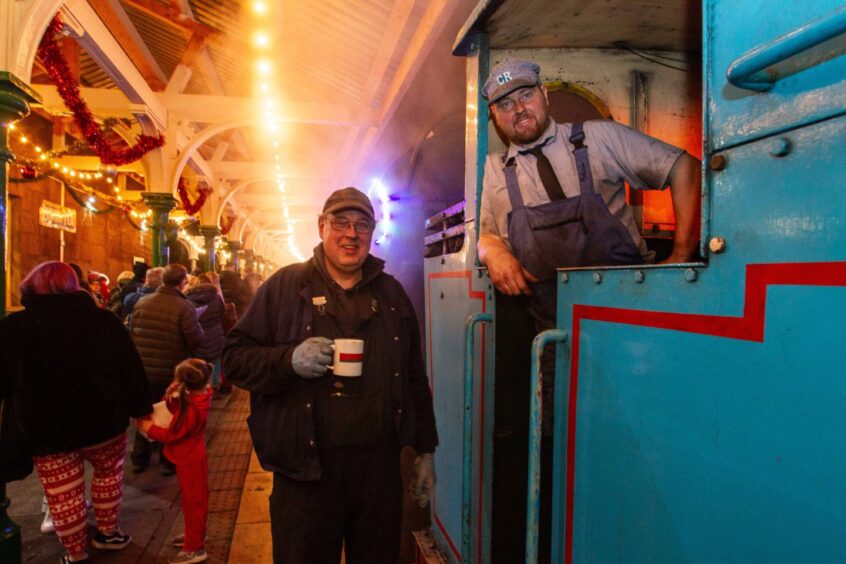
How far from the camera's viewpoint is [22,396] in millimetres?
3066

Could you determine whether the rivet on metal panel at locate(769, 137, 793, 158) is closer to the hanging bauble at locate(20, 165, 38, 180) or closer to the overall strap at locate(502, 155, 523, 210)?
the overall strap at locate(502, 155, 523, 210)

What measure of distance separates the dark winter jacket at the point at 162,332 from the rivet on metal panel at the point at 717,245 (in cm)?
492

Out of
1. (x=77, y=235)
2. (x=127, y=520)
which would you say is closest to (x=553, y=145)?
(x=127, y=520)

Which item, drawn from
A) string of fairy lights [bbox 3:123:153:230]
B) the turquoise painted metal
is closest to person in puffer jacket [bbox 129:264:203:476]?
the turquoise painted metal

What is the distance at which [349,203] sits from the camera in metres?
2.20

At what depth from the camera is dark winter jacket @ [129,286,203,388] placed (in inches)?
189

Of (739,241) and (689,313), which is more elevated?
(739,241)

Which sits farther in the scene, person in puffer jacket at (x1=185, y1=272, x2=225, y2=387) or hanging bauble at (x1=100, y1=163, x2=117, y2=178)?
hanging bauble at (x1=100, y1=163, x2=117, y2=178)

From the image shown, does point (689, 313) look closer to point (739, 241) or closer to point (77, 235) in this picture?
point (739, 241)

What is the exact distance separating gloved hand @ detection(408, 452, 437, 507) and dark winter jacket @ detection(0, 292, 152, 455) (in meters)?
2.25

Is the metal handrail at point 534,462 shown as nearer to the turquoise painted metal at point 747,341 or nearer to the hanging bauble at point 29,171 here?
the turquoise painted metal at point 747,341

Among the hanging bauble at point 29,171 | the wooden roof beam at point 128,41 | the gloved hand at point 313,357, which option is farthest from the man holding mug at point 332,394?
the hanging bauble at point 29,171

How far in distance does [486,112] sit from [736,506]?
6.17ft

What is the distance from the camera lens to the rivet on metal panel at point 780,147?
91cm
